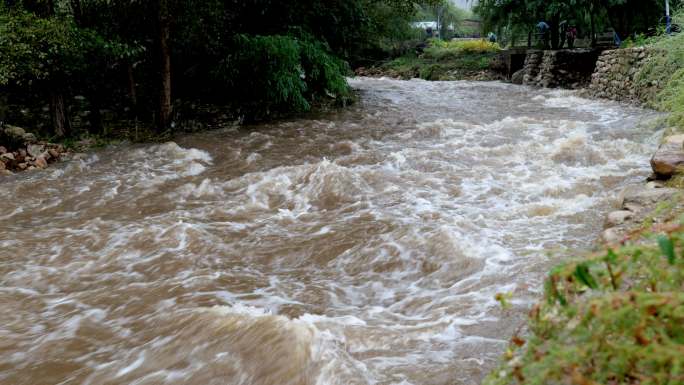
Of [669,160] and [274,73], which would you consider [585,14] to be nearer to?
[274,73]

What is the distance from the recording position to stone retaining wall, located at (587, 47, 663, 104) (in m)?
11.4

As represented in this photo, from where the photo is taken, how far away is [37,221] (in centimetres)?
563

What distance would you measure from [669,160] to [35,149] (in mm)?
9151

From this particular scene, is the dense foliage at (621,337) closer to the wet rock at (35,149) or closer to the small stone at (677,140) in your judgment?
the small stone at (677,140)

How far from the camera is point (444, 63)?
25.8m

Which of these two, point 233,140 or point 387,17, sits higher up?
point 387,17

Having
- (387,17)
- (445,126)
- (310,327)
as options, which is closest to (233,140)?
(445,126)

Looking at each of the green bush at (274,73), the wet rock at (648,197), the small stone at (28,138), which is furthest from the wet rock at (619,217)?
the small stone at (28,138)

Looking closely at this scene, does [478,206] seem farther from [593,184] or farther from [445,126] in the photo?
[445,126]

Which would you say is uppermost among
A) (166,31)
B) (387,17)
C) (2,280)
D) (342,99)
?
(387,17)

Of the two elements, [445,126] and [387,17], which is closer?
[445,126]

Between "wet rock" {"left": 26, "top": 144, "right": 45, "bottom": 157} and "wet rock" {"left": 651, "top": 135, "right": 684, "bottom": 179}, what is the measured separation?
8.90 metres

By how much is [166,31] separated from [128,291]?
774 centimetres

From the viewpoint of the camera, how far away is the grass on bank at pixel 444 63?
23734 millimetres
